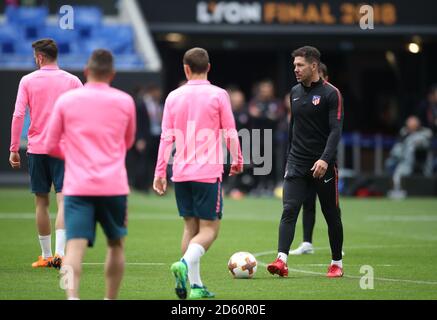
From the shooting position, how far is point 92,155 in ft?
30.1

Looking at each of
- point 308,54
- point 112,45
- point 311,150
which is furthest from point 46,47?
point 112,45

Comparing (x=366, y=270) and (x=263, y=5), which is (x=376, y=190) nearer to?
(x=263, y=5)

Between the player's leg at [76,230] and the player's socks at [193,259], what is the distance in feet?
4.36

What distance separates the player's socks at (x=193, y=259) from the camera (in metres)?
10.3

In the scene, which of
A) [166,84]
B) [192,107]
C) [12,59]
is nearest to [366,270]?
[192,107]

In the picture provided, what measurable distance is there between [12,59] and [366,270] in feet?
63.0

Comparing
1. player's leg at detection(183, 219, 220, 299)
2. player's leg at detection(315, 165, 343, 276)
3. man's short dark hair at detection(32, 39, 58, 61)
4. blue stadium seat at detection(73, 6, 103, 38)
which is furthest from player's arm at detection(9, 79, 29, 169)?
blue stadium seat at detection(73, 6, 103, 38)

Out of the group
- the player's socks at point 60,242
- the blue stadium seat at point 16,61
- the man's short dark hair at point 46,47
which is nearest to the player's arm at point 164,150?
the man's short dark hair at point 46,47

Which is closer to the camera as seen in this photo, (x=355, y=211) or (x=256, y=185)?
(x=355, y=211)

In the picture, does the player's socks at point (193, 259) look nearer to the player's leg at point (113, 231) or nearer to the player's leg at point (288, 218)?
the player's leg at point (113, 231)

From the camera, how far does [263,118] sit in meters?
27.8

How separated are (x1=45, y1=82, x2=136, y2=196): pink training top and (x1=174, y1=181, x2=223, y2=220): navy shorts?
1.32m

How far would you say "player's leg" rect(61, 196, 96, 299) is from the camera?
30.1 feet

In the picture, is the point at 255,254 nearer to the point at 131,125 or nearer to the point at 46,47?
the point at 46,47
